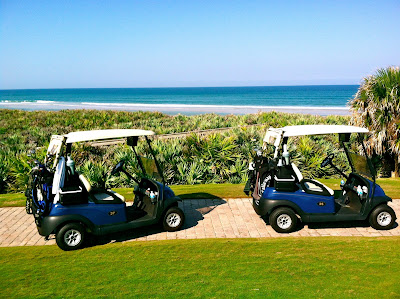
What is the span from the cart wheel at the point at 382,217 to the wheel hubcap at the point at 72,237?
5.44m

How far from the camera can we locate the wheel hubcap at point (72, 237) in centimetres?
672

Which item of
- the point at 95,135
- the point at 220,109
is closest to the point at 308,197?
the point at 95,135

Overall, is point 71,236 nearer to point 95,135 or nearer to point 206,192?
point 95,135

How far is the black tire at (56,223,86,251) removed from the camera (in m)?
6.64

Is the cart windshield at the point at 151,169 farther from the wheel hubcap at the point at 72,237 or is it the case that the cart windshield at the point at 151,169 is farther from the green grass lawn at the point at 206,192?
the green grass lawn at the point at 206,192

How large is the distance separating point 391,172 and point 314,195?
267 inches

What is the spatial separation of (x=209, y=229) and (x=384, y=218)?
11.1ft

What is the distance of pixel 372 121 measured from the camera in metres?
12.0

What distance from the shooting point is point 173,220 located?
25.5 feet

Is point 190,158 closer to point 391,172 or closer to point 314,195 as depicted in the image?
point 314,195

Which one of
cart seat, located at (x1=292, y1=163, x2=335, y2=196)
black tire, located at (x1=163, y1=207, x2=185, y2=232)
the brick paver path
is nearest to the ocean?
the brick paver path

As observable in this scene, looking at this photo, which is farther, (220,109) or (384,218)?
(220,109)

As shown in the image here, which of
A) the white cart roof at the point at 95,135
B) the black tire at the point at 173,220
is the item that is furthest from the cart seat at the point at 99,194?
the black tire at the point at 173,220

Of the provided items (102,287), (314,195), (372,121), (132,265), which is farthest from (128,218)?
(372,121)
